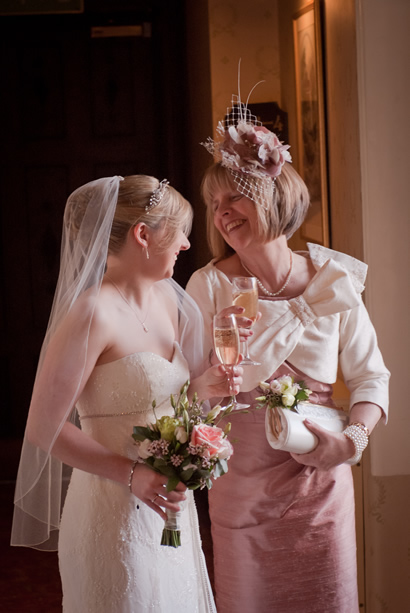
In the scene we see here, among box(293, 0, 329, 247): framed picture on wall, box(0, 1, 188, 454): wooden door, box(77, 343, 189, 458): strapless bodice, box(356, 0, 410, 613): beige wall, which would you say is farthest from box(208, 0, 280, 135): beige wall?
box(77, 343, 189, 458): strapless bodice

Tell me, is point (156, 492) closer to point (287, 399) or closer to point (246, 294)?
point (287, 399)

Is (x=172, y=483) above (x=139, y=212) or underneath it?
underneath

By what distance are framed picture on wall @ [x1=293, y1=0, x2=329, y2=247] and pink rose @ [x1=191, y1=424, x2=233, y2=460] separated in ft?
6.08

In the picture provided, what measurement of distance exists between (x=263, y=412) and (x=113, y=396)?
51 cm

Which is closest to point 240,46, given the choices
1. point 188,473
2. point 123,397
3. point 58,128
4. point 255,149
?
point 58,128

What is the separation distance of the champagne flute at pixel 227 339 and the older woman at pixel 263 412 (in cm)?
24

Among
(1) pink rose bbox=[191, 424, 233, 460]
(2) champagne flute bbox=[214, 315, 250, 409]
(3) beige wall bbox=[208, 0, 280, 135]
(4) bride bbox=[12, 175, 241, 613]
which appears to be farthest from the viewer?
(3) beige wall bbox=[208, 0, 280, 135]

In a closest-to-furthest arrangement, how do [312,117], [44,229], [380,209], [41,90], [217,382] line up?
[217,382] → [380,209] → [312,117] → [41,90] → [44,229]

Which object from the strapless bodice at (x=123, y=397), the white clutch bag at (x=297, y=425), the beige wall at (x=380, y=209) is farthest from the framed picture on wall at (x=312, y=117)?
the strapless bodice at (x=123, y=397)

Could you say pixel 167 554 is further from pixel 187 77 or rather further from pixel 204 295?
pixel 187 77

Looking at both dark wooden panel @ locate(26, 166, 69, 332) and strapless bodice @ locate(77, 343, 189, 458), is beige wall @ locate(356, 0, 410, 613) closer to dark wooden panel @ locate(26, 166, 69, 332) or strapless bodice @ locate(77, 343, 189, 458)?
strapless bodice @ locate(77, 343, 189, 458)

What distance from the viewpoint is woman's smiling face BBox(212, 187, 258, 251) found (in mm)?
2275

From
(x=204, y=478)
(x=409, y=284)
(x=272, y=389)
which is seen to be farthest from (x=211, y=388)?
(x=409, y=284)

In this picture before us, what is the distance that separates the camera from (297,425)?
2.19 metres
